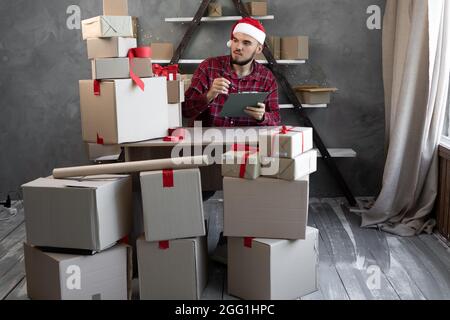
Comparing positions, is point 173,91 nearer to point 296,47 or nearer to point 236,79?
point 236,79

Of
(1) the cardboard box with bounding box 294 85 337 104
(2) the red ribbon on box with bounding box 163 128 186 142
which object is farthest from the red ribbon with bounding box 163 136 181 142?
(1) the cardboard box with bounding box 294 85 337 104

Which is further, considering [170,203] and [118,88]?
[118,88]

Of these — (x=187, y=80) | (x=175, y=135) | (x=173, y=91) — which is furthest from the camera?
(x=187, y=80)

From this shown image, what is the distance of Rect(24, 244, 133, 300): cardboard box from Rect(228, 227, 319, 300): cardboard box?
1.75 feet

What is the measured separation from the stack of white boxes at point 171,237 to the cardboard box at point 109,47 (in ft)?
2.39

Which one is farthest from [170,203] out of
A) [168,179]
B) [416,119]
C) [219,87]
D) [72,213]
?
[416,119]

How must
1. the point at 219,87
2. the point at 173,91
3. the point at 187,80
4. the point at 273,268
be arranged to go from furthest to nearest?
the point at 187,80 < the point at 219,87 < the point at 173,91 < the point at 273,268

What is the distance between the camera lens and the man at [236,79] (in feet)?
12.3

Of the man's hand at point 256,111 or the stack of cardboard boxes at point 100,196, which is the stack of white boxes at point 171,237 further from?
the man's hand at point 256,111

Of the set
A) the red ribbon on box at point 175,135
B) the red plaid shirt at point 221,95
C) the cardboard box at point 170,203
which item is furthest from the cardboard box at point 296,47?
the cardboard box at point 170,203

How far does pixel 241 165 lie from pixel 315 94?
1855 mm

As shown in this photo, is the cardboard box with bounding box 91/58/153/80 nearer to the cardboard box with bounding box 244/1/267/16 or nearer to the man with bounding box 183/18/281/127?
the man with bounding box 183/18/281/127

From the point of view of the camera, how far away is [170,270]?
276 cm
